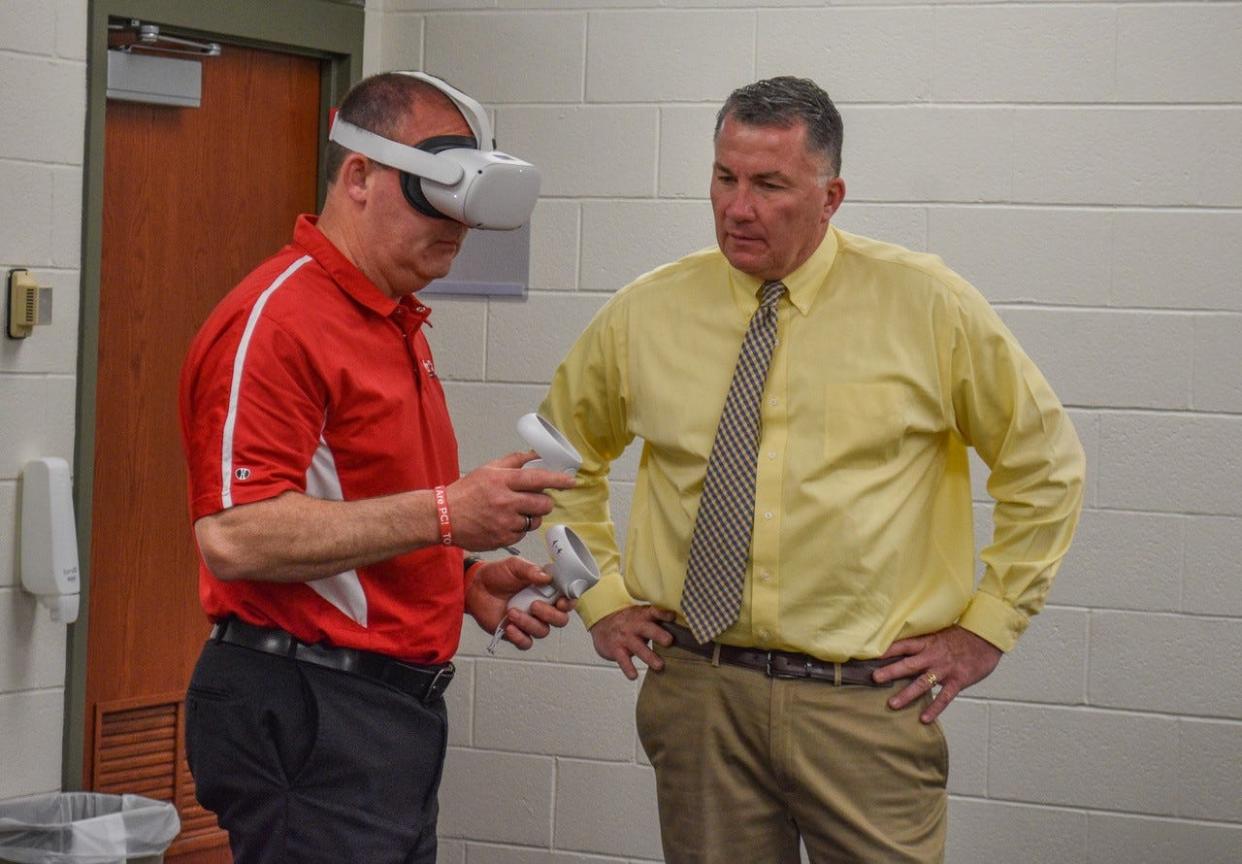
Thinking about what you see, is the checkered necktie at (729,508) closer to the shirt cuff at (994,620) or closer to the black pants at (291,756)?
the shirt cuff at (994,620)

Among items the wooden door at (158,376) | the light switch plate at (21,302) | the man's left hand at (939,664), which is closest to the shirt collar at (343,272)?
the man's left hand at (939,664)

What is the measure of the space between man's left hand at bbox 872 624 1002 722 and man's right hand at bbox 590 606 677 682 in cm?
35

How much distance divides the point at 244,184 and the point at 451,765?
4.74ft

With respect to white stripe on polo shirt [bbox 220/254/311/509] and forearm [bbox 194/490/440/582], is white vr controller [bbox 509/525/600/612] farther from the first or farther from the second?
white stripe on polo shirt [bbox 220/254/311/509]

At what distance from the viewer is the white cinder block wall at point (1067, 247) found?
338cm

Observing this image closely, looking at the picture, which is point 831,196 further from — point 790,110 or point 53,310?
point 53,310

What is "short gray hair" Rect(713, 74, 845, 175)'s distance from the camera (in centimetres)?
241

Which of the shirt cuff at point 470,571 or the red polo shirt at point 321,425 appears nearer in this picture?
the red polo shirt at point 321,425

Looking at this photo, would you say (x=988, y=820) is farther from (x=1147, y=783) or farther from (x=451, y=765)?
(x=451, y=765)

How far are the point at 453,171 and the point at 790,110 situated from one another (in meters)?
0.59

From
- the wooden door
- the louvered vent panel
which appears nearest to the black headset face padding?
the wooden door

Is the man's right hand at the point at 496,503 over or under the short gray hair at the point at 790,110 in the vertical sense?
under

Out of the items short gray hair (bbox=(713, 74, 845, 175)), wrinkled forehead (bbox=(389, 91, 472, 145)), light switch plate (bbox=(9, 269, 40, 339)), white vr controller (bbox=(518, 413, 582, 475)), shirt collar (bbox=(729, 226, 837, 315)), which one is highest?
short gray hair (bbox=(713, 74, 845, 175))

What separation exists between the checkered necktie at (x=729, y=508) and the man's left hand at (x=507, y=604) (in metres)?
0.20
